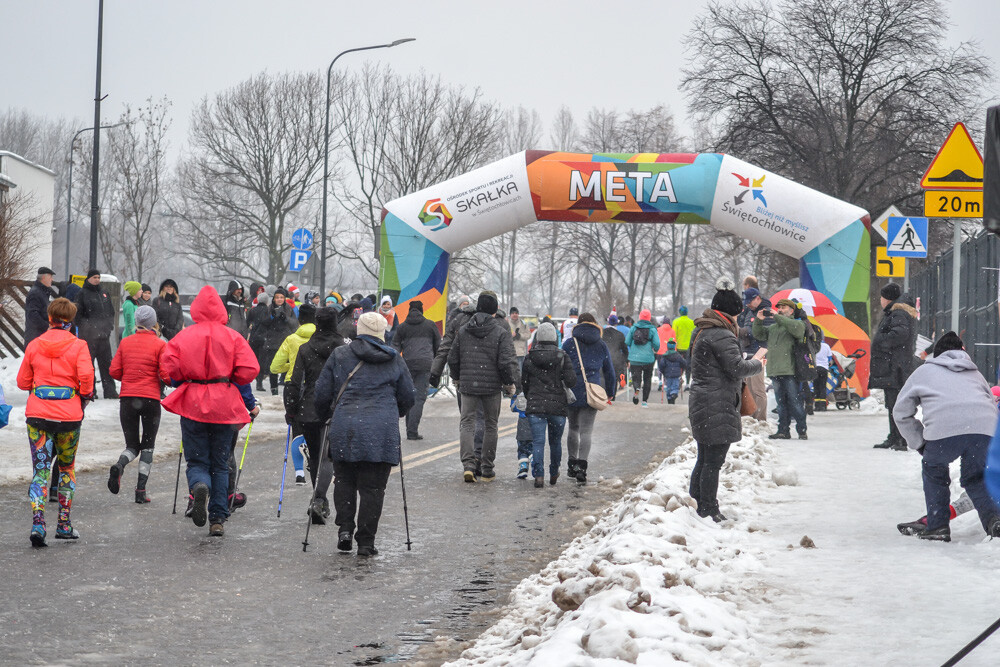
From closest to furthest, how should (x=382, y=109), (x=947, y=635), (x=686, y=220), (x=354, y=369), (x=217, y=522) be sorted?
1. (x=947, y=635)
2. (x=354, y=369)
3. (x=217, y=522)
4. (x=686, y=220)
5. (x=382, y=109)

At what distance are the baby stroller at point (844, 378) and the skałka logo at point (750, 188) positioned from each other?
3284 millimetres

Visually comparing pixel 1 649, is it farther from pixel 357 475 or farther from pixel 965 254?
pixel 965 254

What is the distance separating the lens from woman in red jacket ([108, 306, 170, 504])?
10758 mm

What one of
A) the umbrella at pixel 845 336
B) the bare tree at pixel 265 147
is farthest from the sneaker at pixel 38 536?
the bare tree at pixel 265 147

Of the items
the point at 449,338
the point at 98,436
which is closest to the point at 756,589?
the point at 449,338

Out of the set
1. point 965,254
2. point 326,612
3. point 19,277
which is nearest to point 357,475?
point 326,612

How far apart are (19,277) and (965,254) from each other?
2009cm

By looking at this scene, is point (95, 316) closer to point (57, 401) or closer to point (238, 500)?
point (238, 500)

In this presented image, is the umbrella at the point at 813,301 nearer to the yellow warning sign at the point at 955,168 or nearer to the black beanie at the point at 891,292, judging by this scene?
the black beanie at the point at 891,292

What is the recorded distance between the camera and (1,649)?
6.09 metres

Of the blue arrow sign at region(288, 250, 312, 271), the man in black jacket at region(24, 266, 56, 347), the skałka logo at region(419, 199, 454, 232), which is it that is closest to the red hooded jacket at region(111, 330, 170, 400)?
the man in black jacket at region(24, 266, 56, 347)

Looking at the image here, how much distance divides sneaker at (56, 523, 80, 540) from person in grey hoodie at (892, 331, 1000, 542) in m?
5.96

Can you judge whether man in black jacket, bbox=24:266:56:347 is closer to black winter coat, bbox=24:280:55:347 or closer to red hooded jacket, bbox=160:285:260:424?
black winter coat, bbox=24:280:55:347

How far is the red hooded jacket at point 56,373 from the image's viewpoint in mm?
9008
